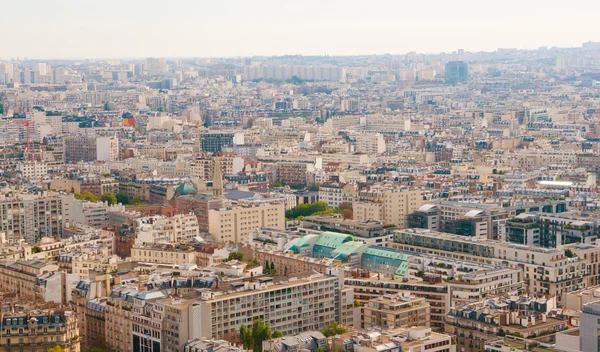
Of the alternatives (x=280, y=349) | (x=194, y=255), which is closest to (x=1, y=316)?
(x=280, y=349)

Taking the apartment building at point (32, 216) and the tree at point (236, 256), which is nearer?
the tree at point (236, 256)

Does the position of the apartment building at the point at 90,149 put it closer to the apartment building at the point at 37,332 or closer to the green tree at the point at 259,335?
the apartment building at the point at 37,332

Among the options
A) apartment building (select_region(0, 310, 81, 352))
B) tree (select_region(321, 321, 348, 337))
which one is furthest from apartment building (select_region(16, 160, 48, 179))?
tree (select_region(321, 321, 348, 337))

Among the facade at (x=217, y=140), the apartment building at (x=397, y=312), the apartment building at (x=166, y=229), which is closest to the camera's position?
the apartment building at (x=397, y=312)

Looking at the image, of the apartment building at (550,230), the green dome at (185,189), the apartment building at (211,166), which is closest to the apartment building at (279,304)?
the apartment building at (550,230)

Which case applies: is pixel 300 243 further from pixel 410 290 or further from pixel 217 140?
pixel 217 140

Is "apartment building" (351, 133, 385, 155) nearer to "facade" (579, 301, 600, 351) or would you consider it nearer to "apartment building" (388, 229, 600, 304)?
"apartment building" (388, 229, 600, 304)

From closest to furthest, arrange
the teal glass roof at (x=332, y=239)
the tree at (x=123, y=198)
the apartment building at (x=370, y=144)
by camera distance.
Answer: the teal glass roof at (x=332, y=239) < the tree at (x=123, y=198) < the apartment building at (x=370, y=144)

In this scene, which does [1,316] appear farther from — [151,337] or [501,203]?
[501,203]
